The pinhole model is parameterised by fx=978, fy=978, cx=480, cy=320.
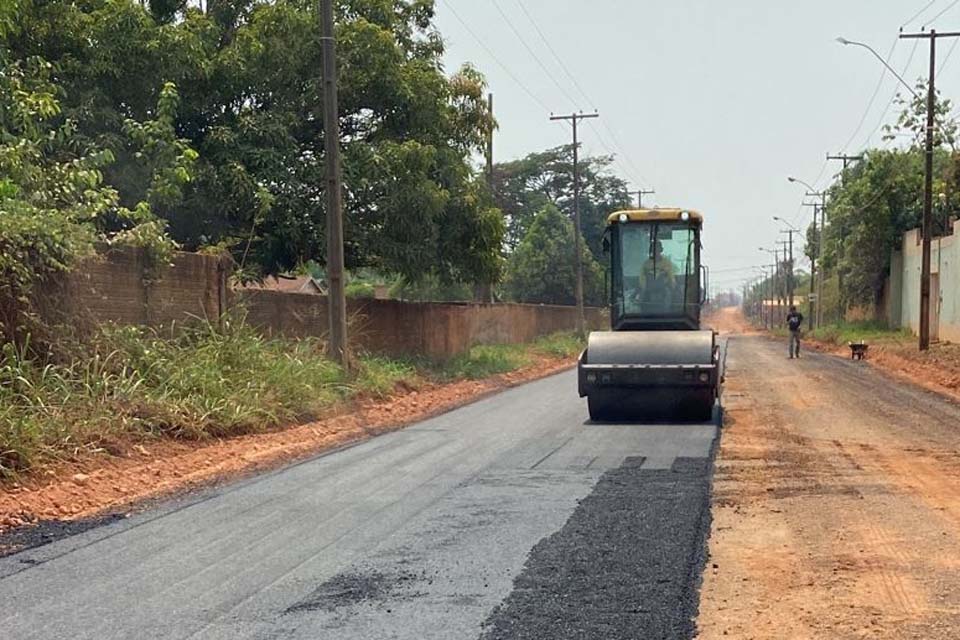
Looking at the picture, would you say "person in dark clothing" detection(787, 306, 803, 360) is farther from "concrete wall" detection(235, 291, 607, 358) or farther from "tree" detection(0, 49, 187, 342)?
"tree" detection(0, 49, 187, 342)

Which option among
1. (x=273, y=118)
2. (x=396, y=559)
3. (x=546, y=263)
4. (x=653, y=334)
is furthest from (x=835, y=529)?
(x=546, y=263)

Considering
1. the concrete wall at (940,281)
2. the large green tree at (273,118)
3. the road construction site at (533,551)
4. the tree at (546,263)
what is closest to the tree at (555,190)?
the tree at (546,263)

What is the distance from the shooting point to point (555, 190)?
72625mm

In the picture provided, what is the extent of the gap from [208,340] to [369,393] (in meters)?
3.72

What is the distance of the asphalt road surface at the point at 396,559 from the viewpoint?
524 centimetres

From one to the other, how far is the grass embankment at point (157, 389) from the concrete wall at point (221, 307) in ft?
1.17

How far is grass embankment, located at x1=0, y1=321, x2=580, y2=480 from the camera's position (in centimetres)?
1009

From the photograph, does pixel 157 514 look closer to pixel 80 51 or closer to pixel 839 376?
pixel 80 51

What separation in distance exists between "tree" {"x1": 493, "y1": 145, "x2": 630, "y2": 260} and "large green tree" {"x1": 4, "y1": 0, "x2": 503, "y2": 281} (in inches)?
1809

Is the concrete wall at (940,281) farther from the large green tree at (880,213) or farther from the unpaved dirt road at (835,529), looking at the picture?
the unpaved dirt road at (835,529)

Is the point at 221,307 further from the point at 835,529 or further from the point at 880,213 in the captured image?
the point at 880,213

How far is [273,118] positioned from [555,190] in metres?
53.5

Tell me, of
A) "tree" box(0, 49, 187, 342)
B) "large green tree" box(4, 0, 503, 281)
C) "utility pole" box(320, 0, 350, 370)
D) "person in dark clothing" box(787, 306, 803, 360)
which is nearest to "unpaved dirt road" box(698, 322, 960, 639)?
"utility pole" box(320, 0, 350, 370)

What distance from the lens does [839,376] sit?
80.5 feet
